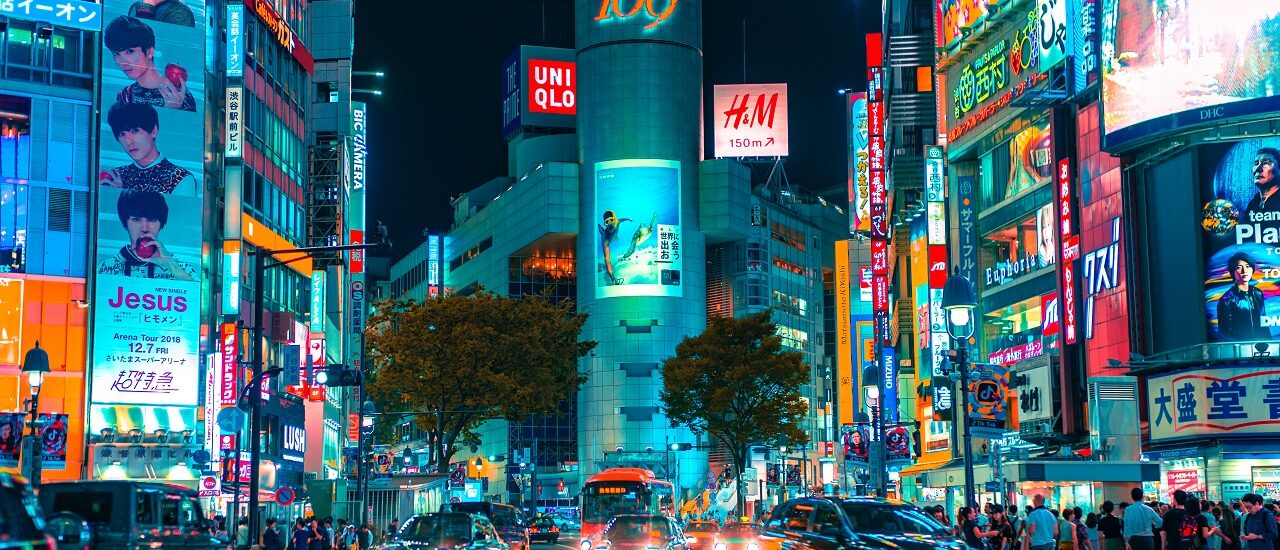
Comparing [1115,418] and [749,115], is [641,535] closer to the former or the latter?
[1115,418]

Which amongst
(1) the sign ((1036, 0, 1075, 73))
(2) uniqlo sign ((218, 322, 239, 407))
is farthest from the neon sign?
(1) the sign ((1036, 0, 1075, 73))

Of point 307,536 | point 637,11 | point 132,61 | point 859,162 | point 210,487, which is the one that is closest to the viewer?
point 307,536

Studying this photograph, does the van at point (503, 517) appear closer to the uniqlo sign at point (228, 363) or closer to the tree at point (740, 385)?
the uniqlo sign at point (228, 363)

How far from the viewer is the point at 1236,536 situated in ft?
93.2

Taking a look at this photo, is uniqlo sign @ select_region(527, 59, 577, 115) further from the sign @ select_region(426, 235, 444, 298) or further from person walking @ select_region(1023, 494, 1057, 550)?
person walking @ select_region(1023, 494, 1057, 550)

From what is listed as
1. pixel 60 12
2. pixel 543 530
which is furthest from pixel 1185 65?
pixel 60 12

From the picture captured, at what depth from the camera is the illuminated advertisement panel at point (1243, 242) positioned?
41750 millimetres

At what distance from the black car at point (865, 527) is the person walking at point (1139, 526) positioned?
3.09 m

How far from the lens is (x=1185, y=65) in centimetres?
4316

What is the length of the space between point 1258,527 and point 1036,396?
85.8 ft

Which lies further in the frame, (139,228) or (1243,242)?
(139,228)

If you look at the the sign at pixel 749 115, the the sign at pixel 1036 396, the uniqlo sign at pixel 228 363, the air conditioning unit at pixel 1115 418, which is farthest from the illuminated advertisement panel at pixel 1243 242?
the the sign at pixel 749 115

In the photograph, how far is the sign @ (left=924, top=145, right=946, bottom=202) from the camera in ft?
197

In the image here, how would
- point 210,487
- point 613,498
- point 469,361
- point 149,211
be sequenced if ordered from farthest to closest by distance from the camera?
point 469,361
point 613,498
point 149,211
point 210,487
